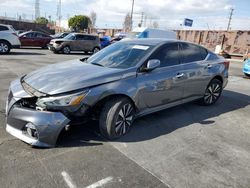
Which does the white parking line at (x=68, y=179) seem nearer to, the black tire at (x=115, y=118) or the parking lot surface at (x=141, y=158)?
the parking lot surface at (x=141, y=158)

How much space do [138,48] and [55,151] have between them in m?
2.33

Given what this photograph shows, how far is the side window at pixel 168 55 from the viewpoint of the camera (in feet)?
15.2

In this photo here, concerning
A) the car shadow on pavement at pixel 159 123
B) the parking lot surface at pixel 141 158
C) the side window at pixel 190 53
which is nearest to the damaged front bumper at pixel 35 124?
the parking lot surface at pixel 141 158

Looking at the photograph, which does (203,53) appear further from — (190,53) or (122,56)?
(122,56)

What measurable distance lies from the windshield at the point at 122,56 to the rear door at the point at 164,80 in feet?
0.79

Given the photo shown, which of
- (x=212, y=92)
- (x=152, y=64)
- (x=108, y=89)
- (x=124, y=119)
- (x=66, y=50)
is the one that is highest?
(x=152, y=64)

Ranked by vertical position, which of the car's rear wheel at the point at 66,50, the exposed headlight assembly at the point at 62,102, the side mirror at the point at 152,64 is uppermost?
the side mirror at the point at 152,64

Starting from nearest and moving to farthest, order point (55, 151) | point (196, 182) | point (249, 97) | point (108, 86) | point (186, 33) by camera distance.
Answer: point (196, 182) < point (55, 151) < point (108, 86) < point (249, 97) < point (186, 33)

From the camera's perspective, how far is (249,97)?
24.7ft

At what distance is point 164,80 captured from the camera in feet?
15.0

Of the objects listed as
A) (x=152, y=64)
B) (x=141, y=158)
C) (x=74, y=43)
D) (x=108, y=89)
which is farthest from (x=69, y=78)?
(x=74, y=43)

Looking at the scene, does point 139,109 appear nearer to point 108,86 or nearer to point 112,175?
point 108,86

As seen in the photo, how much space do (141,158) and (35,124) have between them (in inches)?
58.8

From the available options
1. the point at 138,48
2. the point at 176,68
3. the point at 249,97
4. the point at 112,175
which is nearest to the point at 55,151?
the point at 112,175
